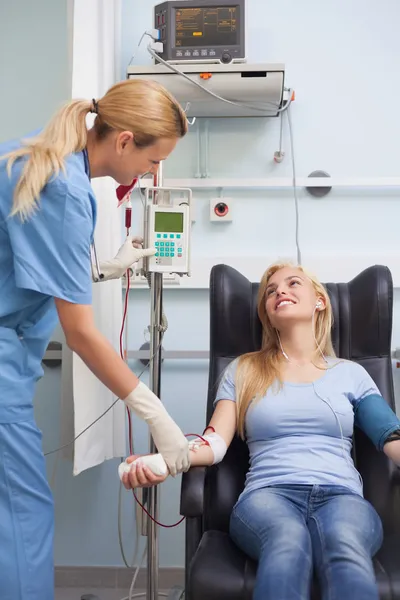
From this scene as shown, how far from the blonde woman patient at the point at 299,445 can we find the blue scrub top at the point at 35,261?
0.35 meters

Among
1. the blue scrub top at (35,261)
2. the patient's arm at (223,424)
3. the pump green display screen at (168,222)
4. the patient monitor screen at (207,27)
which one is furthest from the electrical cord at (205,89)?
the patient's arm at (223,424)

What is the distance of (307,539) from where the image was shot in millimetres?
1322

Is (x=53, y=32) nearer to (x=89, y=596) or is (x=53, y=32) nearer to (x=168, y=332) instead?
(x=168, y=332)

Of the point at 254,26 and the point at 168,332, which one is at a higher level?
the point at 254,26

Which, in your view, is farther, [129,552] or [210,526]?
[129,552]

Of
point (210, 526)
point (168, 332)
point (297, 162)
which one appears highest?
point (297, 162)

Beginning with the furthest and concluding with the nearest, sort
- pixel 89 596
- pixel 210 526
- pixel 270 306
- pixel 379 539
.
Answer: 1. pixel 89 596
2. pixel 270 306
3. pixel 210 526
4. pixel 379 539

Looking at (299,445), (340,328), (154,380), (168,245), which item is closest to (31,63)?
(168,245)

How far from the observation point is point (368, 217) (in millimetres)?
2375

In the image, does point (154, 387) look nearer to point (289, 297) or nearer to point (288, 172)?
point (289, 297)

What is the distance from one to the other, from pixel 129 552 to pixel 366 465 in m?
1.11

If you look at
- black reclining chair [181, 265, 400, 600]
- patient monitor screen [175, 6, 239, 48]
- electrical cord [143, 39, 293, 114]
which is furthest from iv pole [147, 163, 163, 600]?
patient monitor screen [175, 6, 239, 48]

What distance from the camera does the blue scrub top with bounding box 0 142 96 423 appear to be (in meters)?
1.25

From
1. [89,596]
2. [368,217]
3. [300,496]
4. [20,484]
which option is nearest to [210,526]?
[300,496]
